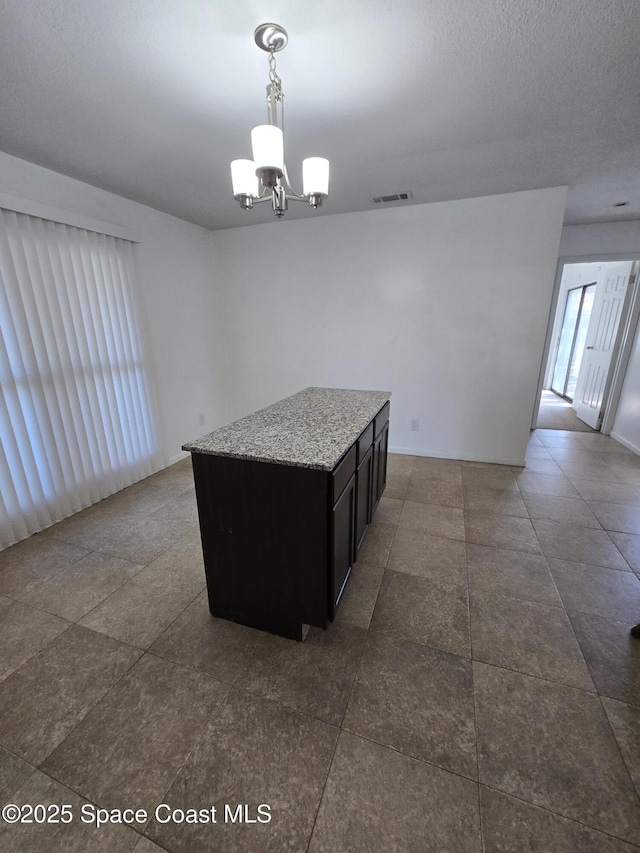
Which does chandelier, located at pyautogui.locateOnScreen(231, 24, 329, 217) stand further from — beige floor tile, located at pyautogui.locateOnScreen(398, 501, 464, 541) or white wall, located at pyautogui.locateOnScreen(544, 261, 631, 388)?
white wall, located at pyautogui.locateOnScreen(544, 261, 631, 388)

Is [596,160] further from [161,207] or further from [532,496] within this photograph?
[161,207]

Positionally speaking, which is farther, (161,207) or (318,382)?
(318,382)

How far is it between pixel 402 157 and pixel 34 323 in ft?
8.98

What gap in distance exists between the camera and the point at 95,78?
1.55 metres

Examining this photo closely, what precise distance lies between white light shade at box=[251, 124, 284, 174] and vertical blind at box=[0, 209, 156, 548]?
190cm

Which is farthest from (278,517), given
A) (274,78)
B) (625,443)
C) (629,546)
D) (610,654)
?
(625,443)

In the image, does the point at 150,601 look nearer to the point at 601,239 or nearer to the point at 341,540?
the point at 341,540

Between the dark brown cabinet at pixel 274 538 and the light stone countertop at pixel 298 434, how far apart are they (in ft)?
Answer: 0.17

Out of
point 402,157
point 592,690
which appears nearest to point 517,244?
point 402,157

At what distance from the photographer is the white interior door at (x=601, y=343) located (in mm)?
4289

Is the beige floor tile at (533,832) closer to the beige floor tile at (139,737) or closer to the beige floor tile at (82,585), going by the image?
Answer: the beige floor tile at (139,737)

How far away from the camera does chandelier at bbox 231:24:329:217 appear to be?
1.33 metres

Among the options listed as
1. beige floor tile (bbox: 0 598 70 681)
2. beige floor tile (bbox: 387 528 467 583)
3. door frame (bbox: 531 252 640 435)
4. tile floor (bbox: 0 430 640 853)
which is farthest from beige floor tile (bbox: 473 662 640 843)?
door frame (bbox: 531 252 640 435)

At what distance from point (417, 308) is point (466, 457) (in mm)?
1648
